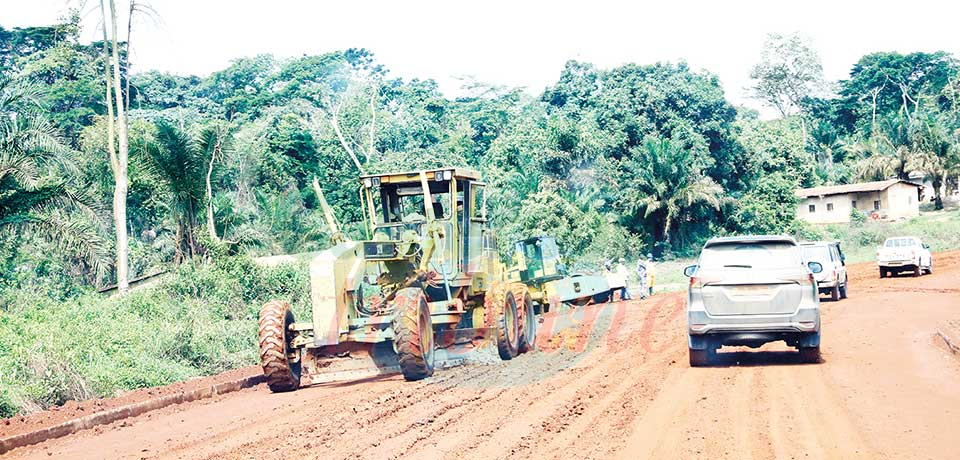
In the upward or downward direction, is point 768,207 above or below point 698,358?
above

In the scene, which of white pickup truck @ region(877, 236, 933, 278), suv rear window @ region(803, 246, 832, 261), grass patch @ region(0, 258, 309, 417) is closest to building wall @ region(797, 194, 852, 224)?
white pickup truck @ region(877, 236, 933, 278)

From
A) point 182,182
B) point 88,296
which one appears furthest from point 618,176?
point 88,296

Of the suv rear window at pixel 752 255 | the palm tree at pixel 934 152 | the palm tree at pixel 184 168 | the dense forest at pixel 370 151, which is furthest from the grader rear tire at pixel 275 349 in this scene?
the palm tree at pixel 934 152

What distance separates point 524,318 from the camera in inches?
688

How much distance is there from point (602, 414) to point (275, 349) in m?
5.50

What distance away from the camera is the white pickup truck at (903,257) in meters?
35.3

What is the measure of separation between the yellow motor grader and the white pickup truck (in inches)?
887

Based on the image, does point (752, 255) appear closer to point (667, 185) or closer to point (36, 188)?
point (36, 188)

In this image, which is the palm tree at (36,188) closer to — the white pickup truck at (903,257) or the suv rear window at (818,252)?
the suv rear window at (818,252)

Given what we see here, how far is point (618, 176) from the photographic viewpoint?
5088 cm

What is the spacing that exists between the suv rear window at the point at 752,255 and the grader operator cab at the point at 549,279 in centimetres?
817

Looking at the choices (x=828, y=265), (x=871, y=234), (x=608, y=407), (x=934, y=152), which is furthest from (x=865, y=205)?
(x=608, y=407)

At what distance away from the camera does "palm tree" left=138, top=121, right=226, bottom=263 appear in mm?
27062

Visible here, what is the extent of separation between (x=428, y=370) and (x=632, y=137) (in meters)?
40.2
